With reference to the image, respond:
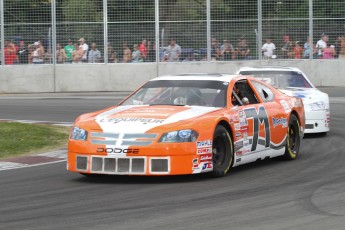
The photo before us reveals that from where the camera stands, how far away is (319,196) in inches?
357

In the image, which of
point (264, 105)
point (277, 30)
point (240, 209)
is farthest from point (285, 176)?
Result: point (277, 30)

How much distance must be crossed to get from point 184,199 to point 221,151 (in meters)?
1.81

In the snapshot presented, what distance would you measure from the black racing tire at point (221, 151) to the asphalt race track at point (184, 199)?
0.16 metres

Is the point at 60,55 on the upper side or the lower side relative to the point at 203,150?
upper

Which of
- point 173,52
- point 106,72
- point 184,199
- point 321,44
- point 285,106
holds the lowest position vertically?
point 184,199

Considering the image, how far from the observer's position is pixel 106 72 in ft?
98.8

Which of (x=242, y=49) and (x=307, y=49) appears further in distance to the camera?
(x=307, y=49)

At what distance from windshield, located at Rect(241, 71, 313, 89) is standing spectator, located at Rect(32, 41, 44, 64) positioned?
14085mm

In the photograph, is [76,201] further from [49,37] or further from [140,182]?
[49,37]

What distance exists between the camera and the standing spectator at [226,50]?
98.4ft

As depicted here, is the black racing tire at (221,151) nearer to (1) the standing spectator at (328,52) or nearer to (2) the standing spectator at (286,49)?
(2) the standing spectator at (286,49)

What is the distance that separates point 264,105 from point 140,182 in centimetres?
250

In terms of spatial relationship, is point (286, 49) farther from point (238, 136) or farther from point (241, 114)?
point (238, 136)

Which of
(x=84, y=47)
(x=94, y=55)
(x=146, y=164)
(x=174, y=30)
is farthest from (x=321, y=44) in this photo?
(x=146, y=164)
